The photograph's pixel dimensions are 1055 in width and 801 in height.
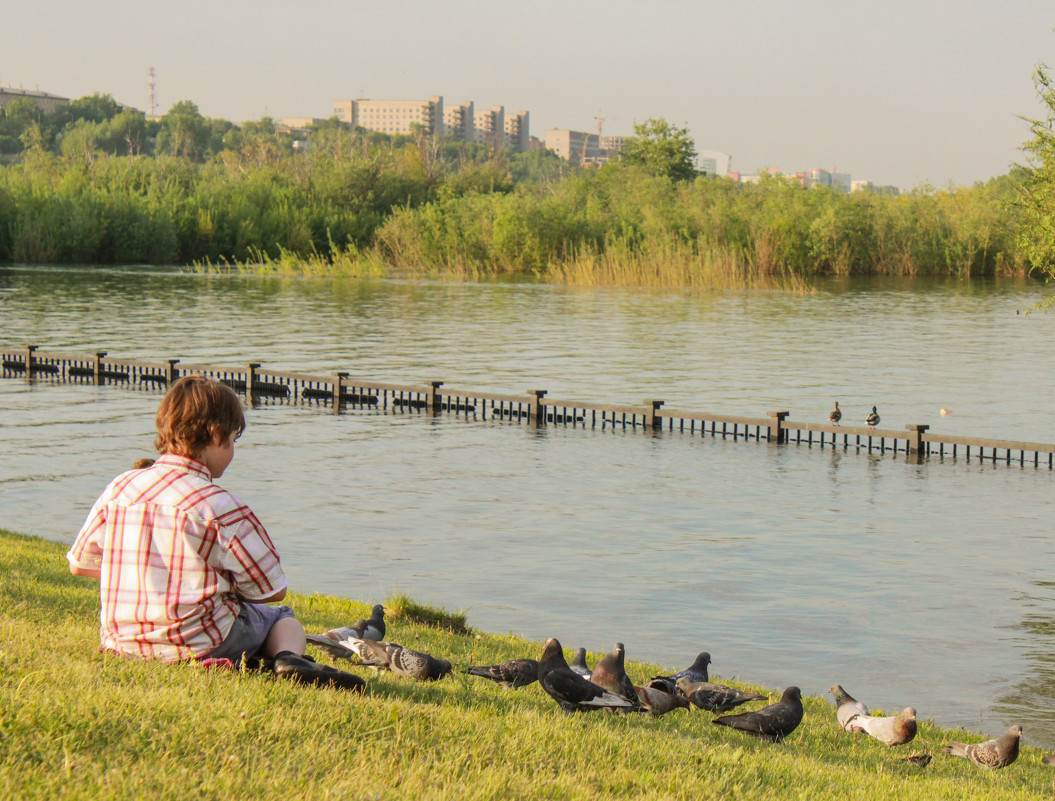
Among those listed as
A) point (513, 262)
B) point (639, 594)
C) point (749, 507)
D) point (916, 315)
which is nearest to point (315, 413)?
point (749, 507)

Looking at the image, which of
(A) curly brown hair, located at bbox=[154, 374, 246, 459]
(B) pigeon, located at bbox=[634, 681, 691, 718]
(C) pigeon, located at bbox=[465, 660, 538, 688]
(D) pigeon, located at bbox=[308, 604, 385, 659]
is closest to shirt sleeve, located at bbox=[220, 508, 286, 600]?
(A) curly brown hair, located at bbox=[154, 374, 246, 459]

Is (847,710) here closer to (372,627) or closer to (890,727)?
(890,727)

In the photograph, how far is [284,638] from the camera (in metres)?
6.42

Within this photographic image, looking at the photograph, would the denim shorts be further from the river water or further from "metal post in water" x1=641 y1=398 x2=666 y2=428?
"metal post in water" x1=641 y1=398 x2=666 y2=428

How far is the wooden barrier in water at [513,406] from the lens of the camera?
86.6 feet

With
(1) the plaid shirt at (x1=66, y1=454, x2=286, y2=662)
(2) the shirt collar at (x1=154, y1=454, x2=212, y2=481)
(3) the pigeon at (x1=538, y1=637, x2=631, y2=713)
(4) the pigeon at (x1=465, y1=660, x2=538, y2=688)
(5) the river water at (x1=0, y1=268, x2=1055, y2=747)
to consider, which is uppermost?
(2) the shirt collar at (x1=154, y1=454, x2=212, y2=481)

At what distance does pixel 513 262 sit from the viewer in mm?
88875

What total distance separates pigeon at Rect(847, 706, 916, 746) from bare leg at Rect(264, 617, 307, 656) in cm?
447

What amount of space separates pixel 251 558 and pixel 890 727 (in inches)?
Answer: 206

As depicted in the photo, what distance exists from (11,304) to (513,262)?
130ft

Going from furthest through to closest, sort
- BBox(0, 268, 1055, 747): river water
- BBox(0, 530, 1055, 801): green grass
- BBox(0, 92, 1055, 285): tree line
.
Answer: BBox(0, 92, 1055, 285): tree line < BBox(0, 268, 1055, 747): river water < BBox(0, 530, 1055, 801): green grass

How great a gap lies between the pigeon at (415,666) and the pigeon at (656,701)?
1.38 metres

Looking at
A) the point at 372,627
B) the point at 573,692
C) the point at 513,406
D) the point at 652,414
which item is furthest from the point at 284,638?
the point at 513,406

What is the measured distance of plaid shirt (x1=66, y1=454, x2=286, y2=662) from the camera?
18.9ft
